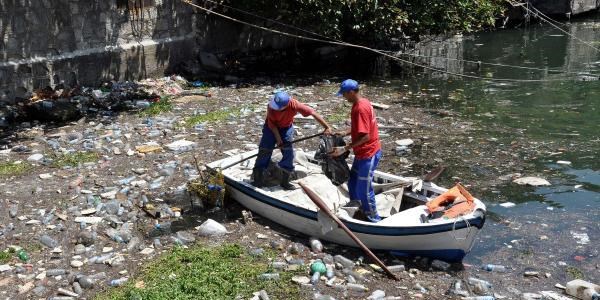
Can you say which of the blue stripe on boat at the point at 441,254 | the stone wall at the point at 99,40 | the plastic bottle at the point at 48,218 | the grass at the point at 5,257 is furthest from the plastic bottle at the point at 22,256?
the stone wall at the point at 99,40

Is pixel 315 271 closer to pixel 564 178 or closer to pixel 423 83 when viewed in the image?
pixel 564 178

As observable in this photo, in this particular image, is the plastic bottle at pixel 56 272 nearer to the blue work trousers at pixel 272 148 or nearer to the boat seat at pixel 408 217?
the blue work trousers at pixel 272 148

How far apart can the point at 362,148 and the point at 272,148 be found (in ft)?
4.11

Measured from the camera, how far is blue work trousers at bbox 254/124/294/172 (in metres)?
7.23

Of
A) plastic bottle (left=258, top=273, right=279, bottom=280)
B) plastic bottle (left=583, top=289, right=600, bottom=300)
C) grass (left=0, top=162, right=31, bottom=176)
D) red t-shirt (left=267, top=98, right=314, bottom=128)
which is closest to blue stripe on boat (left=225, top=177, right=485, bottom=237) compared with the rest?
red t-shirt (left=267, top=98, right=314, bottom=128)

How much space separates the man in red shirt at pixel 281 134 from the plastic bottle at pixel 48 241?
2.19 meters

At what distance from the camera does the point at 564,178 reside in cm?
879

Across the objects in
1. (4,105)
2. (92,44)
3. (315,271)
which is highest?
(92,44)

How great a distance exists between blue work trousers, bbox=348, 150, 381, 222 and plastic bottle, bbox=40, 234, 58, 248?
10.1 ft

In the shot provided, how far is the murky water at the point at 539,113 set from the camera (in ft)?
23.8

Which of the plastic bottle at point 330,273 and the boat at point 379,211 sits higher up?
the boat at point 379,211

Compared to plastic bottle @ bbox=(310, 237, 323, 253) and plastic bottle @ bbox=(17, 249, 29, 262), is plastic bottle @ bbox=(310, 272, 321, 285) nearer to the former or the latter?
plastic bottle @ bbox=(310, 237, 323, 253)

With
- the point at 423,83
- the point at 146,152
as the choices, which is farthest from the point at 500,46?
the point at 146,152

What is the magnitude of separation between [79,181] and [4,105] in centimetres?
410
